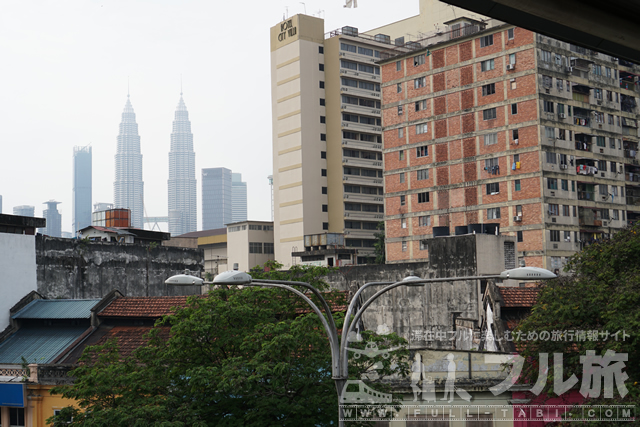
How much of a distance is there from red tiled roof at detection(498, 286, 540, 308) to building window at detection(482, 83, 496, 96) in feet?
127

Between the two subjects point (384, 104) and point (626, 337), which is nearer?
point (626, 337)

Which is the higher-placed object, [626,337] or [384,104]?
[384,104]

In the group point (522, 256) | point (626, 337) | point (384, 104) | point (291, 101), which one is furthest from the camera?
point (291, 101)

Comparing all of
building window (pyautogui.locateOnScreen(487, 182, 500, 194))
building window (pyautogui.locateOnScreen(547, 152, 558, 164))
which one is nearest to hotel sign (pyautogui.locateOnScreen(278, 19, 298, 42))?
building window (pyautogui.locateOnScreen(487, 182, 500, 194))

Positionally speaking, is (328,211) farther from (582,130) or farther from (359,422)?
(359,422)

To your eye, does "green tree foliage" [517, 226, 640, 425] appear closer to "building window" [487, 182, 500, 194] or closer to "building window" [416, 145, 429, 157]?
"building window" [487, 182, 500, 194]

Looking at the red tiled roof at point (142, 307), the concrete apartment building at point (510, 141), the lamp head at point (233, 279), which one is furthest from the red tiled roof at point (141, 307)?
the concrete apartment building at point (510, 141)

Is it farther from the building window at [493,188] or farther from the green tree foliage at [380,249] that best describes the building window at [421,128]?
the green tree foliage at [380,249]

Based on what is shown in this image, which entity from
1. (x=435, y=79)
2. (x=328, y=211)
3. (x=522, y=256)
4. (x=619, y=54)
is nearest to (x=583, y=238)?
(x=522, y=256)

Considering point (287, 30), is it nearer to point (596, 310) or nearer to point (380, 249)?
point (380, 249)

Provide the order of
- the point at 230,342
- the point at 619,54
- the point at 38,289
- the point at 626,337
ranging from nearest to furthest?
the point at 619,54 → the point at 626,337 → the point at 230,342 → the point at 38,289

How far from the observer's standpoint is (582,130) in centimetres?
7181

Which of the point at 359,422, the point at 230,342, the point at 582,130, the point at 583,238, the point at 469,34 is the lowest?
the point at 359,422

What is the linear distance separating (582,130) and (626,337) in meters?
53.4
